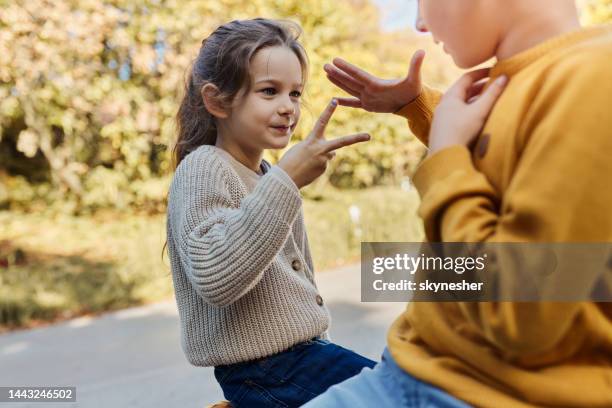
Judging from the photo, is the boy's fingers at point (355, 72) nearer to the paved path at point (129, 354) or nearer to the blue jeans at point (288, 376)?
the blue jeans at point (288, 376)

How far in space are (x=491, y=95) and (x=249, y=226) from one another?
19.0 inches

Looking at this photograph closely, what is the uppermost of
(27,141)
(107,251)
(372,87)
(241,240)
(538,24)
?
(538,24)

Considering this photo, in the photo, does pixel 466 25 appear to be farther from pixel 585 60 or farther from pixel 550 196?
pixel 550 196

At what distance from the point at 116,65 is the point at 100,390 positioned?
20.6 ft

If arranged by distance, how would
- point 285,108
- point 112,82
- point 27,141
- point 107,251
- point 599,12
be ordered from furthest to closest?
point 27,141, point 112,82, point 107,251, point 599,12, point 285,108

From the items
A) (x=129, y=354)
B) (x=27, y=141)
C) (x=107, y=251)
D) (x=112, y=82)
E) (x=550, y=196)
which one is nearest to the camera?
(x=550, y=196)

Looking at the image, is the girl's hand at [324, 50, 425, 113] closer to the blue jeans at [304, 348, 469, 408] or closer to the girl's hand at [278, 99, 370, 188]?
the girl's hand at [278, 99, 370, 188]

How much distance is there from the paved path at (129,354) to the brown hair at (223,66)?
108 inches

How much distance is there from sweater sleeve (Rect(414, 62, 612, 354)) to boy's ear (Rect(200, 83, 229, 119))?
0.83 meters

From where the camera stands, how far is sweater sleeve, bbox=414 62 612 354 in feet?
2.26

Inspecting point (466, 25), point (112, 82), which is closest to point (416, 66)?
point (466, 25)

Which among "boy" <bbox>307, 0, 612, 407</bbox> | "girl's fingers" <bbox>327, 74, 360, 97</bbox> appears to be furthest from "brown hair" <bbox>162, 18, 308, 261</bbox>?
"boy" <bbox>307, 0, 612, 407</bbox>

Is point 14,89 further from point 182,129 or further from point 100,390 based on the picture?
point 182,129

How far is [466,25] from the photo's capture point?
845 millimetres
